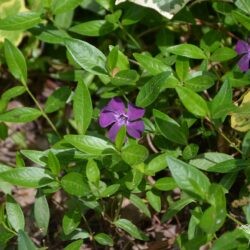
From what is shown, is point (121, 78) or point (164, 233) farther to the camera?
point (164, 233)

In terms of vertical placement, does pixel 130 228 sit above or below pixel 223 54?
below

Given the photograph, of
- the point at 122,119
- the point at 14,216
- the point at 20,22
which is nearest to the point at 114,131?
the point at 122,119

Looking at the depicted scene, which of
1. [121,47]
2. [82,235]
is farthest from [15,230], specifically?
[121,47]

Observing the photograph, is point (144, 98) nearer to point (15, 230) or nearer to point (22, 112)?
point (22, 112)

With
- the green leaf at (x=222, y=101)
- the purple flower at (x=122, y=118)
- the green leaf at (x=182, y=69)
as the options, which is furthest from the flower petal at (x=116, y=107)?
the green leaf at (x=222, y=101)

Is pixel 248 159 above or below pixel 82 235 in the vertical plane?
above

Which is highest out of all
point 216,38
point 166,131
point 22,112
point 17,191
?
point 216,38

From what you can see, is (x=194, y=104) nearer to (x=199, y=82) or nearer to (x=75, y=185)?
(x=199, y=82)
